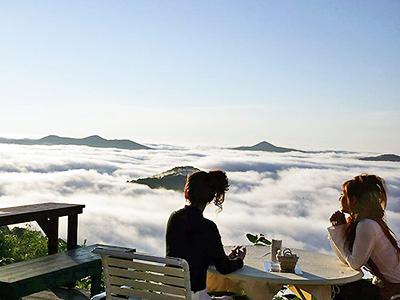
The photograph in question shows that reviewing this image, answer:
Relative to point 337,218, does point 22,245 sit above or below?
below

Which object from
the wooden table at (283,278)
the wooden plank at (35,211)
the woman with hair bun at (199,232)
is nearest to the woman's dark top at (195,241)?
the woman with hair bun at (199,232)

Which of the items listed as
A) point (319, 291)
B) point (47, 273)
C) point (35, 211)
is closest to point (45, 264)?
point (47, 273)

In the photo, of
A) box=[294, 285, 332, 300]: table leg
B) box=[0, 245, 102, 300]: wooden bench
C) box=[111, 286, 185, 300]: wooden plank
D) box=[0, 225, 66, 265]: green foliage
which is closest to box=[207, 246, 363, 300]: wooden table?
box=[294, 285, 332, 300]: table leg

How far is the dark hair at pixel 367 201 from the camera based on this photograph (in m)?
3.31

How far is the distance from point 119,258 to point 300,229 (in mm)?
2227

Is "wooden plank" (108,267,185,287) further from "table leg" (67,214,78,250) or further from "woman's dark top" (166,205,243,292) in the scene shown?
"table leg" (67,214,78,250)

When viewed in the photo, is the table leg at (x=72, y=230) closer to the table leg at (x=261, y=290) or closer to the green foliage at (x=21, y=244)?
the green foliage at (x=21, y=244)

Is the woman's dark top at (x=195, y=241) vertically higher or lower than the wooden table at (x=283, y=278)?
higher

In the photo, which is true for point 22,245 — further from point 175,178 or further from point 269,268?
point 269,268

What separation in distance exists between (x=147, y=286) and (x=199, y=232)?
372 millimetres

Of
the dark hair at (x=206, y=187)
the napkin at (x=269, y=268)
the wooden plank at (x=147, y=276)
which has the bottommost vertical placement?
the napkin at (x=269, y=268)

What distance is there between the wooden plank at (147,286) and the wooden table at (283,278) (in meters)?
0.49

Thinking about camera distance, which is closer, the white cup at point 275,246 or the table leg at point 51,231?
the white cup at point 275,246

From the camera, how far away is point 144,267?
2.85 m
